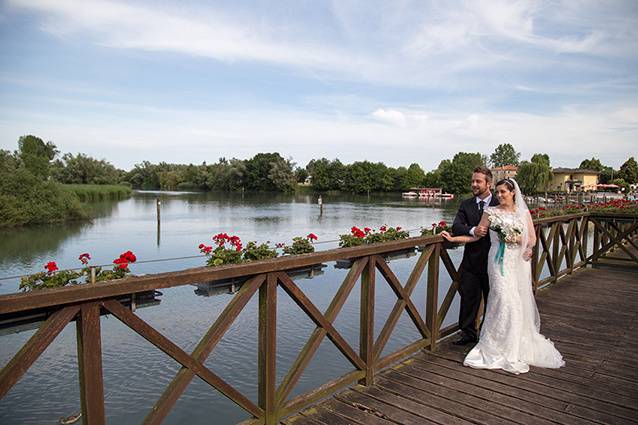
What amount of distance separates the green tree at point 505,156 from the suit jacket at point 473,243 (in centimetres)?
11860

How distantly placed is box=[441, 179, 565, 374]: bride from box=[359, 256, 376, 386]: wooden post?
97 centimetres

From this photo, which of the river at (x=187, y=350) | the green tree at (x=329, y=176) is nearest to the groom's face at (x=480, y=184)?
the river at (x=187, y=350)

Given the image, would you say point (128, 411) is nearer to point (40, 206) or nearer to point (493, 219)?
point (493, 219)

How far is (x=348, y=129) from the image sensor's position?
2240 inches

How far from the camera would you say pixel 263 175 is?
3878 inches

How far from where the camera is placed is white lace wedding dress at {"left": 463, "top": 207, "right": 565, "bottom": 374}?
12.6ft

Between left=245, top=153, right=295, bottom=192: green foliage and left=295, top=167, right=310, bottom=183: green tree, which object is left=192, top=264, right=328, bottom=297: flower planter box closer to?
left=245, top=153, right=295, bottom=192: green foliage

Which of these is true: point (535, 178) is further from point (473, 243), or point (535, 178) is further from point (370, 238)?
point (370, 238)

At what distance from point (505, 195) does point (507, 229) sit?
1.06ft

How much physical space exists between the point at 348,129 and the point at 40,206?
3646cm

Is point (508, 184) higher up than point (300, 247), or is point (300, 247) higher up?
point (508, 184)

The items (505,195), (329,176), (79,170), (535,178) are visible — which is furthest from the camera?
(329,176)

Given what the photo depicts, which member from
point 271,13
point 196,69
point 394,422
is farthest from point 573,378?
point 196,69

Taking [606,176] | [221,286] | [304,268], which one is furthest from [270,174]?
[221,286]
